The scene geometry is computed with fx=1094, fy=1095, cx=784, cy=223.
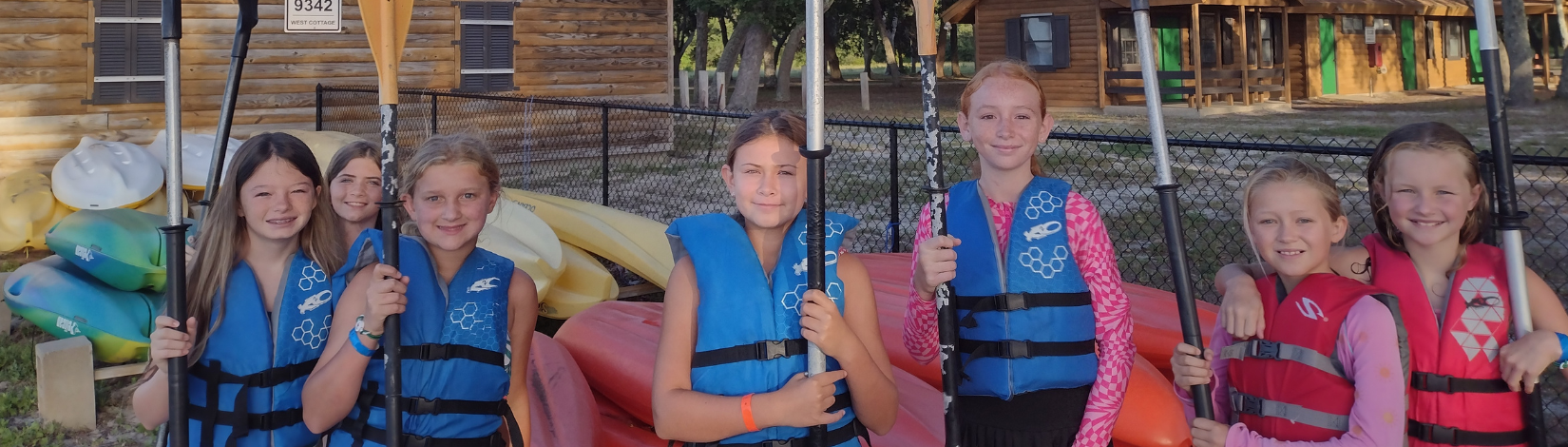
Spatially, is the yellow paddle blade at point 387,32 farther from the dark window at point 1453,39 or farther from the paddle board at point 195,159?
the dark window at point 1453,39

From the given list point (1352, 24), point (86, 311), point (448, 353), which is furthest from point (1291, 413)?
point (1352, 24)

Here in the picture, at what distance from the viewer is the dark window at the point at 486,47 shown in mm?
13648

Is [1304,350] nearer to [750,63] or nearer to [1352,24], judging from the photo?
[750,63]

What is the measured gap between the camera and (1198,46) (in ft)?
71.9

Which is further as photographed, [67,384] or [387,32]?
[67,384]

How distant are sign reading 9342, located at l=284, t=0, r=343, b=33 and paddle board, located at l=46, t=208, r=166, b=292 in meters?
3.40

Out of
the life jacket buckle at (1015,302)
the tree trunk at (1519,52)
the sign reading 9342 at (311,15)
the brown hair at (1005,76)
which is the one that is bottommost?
the life jacket buckle at (1015,302)

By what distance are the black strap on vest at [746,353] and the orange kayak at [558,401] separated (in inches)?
57.7

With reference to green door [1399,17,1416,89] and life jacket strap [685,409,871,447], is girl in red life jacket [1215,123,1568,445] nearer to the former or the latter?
life jacket strap [685,409,871,447]

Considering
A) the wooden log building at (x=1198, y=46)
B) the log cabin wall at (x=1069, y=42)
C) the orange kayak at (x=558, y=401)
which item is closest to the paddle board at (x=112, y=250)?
the orange kayak at (x=558, y=401)

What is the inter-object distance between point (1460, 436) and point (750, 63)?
23519 millimetres

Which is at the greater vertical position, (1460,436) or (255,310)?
(255,310)

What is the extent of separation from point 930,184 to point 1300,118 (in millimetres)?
20438

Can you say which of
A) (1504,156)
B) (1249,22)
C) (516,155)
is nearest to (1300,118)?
(1249,22)
